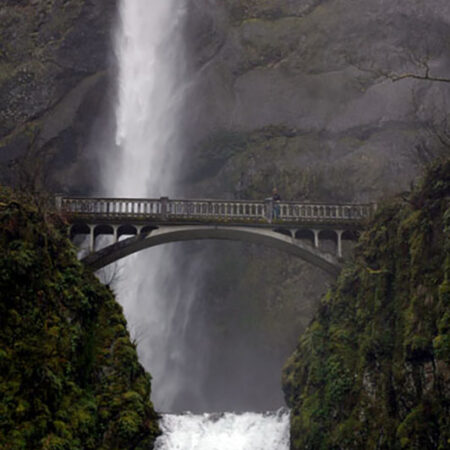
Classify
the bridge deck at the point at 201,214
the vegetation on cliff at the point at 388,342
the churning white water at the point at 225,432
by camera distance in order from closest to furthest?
the vegetation on cliff at the point at 388,342 → the churning white water at the point at 225,432 → the bridge deck at the point at 201,214

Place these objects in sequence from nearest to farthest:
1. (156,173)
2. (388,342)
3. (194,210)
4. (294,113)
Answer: (388,342) < (194,210) < (156,173) < (294,113)

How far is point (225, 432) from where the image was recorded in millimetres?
28719

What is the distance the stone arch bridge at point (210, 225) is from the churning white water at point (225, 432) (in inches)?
291

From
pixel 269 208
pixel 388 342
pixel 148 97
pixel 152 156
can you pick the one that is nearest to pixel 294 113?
pixel 152 156

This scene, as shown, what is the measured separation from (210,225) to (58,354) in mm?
11253

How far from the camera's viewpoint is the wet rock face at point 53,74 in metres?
46.9

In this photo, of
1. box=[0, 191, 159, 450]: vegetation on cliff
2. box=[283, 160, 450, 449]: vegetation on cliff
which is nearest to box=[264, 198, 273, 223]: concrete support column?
box=[283, 160, 450, 449]: vegetation on cliff

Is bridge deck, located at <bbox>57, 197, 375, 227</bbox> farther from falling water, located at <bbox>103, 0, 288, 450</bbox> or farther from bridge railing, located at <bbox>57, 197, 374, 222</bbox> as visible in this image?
falling water, located at <bbox>103, 0, 288, 450</bbox>

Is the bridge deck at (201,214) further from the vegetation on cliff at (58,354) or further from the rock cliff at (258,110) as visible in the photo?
the rock cliff at (258,110)

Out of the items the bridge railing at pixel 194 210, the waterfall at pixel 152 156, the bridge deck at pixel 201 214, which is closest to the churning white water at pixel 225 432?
the bridge deck at pixel 201 214

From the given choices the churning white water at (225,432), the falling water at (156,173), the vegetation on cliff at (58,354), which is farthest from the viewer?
the falling water at (156,173)

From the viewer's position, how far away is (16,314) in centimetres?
2041

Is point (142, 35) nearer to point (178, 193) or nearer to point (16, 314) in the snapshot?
point (178, 193)

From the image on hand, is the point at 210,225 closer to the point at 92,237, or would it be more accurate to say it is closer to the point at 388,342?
the point at 92,237
